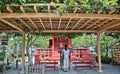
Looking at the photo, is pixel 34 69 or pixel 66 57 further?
A: pixel 66 57

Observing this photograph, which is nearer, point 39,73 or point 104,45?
point 39,73

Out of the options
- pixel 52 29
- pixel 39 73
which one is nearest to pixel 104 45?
pixel 52 29

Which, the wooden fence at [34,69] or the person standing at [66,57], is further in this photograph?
the person standing at [66,57]

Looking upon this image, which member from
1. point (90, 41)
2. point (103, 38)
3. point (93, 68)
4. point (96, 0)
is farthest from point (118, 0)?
point (90, 41)

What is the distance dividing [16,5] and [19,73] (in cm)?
711

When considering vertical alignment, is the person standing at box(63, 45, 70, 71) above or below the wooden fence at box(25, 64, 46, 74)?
above

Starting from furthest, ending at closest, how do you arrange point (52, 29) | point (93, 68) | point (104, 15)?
point (93, 68) → point (52, 29) → point (104, 15)

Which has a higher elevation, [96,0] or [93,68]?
[96,0]

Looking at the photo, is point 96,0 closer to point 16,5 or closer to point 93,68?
point 16,5

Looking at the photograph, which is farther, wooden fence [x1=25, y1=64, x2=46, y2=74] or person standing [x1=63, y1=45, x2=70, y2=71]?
person standing [x1=63, y1=45, x2=70, y2=71]

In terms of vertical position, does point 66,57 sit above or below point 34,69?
above

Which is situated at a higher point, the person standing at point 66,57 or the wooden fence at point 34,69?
the person standing at point 66,57

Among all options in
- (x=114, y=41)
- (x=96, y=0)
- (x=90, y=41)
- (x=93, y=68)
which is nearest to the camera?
(x=96, y=0)

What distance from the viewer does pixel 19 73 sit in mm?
14594
